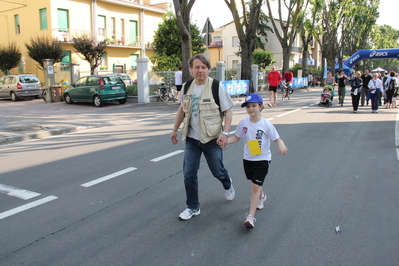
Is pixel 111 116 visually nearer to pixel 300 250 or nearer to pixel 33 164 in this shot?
pixel 33 164

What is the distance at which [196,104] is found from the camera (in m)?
4.03

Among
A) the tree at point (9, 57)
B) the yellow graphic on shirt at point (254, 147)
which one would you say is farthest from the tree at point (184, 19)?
the tree at point (9, 57)

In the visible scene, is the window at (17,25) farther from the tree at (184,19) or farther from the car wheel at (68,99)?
the tree at (184,19)

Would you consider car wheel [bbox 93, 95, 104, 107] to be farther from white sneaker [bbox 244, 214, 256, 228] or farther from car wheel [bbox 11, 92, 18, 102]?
white sneaker [bbox 244, 214, 256, 228]

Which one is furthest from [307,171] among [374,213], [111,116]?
[111,116]

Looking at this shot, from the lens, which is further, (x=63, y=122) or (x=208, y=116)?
(x=63, y=122)

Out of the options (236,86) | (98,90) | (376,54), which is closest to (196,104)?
(98,90)

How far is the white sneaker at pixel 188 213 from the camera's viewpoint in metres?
4.07

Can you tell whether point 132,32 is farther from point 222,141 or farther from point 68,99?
point 222,141

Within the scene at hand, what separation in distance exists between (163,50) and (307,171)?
30069 mm

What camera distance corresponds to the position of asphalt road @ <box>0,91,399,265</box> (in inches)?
131

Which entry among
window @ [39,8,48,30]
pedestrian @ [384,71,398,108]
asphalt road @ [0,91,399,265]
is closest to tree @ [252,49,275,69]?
window @ [39,8,48,30]

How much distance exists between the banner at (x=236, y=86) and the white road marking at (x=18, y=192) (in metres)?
16.0

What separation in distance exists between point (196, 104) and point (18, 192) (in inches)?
116
